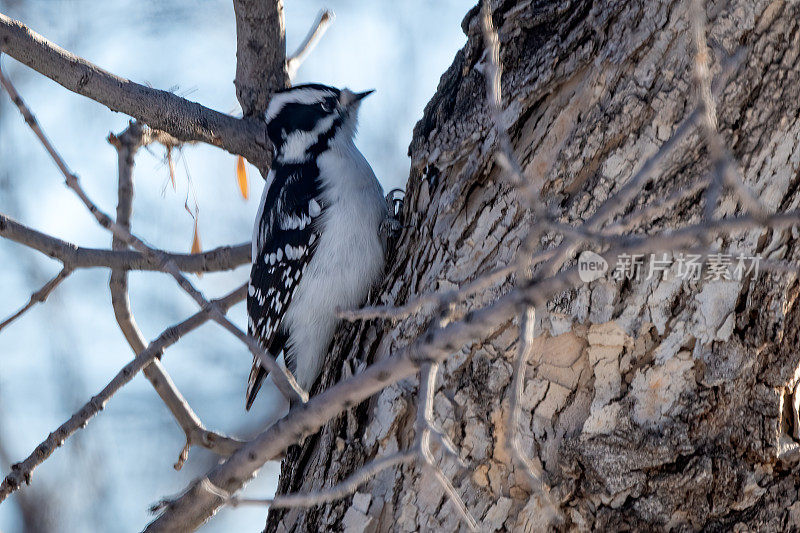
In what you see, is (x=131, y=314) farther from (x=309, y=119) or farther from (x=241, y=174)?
(x=309, y=119)

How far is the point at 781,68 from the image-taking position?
219 centimetres

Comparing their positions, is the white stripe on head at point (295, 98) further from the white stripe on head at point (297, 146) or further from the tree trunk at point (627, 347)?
the tree trunk at point (627, 347)

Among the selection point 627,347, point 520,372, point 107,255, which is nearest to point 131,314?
point 107,255

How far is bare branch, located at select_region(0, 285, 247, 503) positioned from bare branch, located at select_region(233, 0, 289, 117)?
1040mm

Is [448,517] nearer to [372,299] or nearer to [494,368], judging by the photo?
[494,368]

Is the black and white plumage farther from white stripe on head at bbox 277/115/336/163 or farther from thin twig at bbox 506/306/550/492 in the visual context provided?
thin twig at bbox 506/306/550/492

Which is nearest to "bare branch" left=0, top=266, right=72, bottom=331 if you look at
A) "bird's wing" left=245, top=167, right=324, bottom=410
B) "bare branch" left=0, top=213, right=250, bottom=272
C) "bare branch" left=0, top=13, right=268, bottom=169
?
"bare branch" left=0, top=213, right=250, bottom=272

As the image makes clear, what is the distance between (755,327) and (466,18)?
56.6 inches

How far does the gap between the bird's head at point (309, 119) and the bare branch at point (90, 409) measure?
1059mm

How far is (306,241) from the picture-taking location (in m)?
3.60

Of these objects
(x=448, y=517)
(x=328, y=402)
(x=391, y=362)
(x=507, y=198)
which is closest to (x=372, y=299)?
(x=507, y=198)

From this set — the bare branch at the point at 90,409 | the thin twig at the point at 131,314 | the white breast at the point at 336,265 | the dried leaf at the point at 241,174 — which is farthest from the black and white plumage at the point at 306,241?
the bare branch at the point at 90,409

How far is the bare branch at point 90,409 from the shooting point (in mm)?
2512

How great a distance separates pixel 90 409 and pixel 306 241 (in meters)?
1.25
